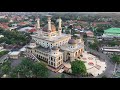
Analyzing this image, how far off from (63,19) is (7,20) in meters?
1.79

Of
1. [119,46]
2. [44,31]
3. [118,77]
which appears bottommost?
[118,77]

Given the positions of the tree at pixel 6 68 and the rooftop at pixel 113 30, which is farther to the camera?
the rooftop at pixel 113 30

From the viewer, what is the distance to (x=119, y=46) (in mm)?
5484

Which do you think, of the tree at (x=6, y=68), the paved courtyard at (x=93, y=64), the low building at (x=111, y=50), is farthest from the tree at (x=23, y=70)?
the low building at (x=111, y=50)

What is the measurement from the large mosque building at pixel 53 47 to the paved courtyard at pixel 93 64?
20 centimetres

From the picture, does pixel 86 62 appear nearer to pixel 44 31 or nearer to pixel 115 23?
pixel 44 31

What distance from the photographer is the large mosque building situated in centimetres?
454

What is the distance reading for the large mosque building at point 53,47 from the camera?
14.9 feet

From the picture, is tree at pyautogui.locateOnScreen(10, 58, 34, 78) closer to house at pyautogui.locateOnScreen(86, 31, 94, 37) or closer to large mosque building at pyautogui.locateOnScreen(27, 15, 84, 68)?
large mosque building at pyautogui.locateOnScreen(27, 15, 84, 68)

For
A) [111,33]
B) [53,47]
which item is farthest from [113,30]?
[53,47]

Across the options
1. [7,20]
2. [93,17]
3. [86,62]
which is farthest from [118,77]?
[7,20]

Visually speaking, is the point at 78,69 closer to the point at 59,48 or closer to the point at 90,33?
the point at 59,48

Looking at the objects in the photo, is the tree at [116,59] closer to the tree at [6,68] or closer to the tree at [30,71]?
the tree at [30,71]

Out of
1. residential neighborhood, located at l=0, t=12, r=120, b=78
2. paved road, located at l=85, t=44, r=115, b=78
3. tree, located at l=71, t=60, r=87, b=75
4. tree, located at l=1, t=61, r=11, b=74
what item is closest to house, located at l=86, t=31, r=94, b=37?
residential neighborhood, located at l=0, t=12, r=120, b=78
